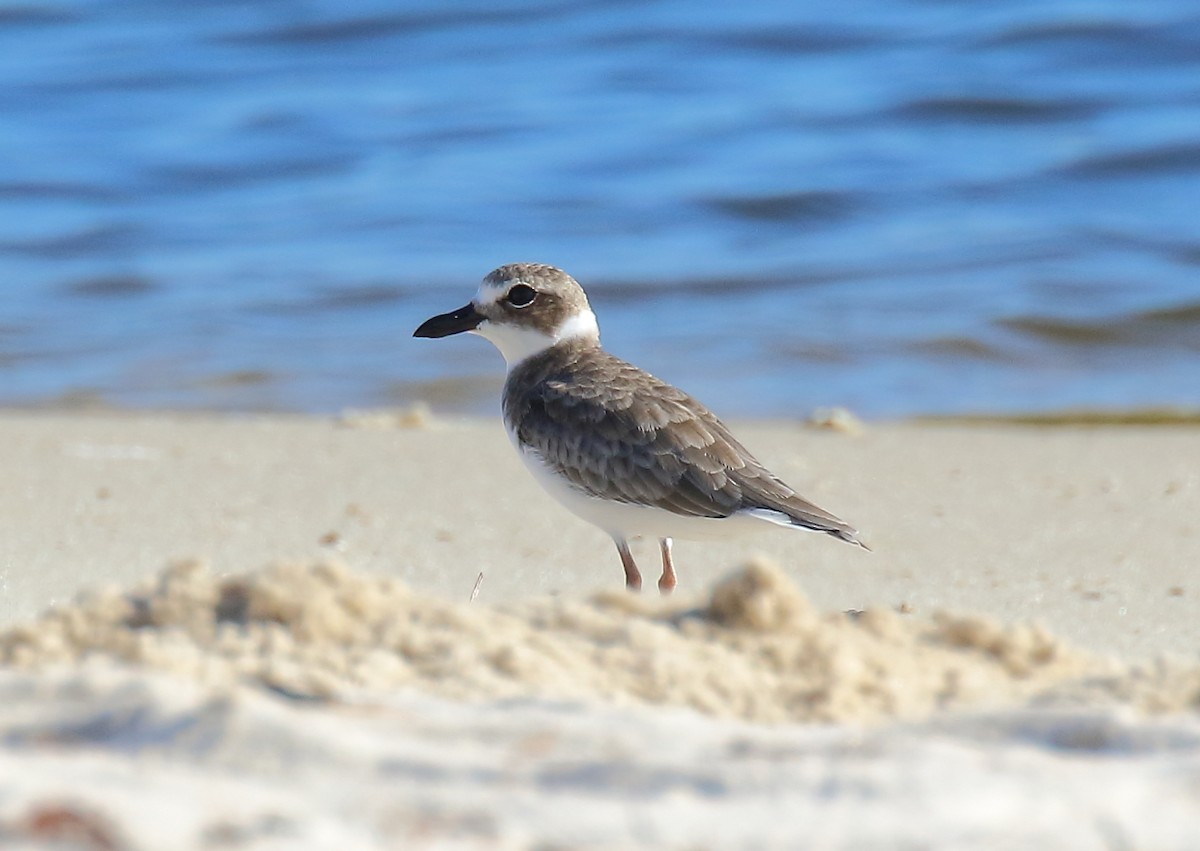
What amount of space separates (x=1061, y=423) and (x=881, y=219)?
430 cm

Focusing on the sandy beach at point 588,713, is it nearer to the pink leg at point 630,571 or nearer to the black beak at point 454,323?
the pink leg at point 630,571

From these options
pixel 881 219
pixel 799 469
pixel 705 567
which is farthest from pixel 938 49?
pixel 705 567

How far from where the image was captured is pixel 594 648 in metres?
2.62

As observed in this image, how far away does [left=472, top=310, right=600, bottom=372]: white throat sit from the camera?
5066 mm

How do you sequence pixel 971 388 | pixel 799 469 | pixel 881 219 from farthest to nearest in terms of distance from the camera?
pixel 881 219 < pixel 971 388 < pixel 799 469

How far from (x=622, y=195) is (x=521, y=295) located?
7508 mm

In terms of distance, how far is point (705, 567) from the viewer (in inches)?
204

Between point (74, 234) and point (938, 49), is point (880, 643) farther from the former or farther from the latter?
point (938, 49)

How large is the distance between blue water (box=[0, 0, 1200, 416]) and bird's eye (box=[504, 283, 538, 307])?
3.24 meters

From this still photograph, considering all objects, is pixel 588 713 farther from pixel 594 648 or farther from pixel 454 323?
pixel 454 323

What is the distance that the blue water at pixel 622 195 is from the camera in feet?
29.9

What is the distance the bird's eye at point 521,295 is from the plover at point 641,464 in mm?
299

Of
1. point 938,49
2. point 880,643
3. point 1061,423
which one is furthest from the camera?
point 938,49

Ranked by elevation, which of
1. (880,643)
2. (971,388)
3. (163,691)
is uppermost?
(163,691)
